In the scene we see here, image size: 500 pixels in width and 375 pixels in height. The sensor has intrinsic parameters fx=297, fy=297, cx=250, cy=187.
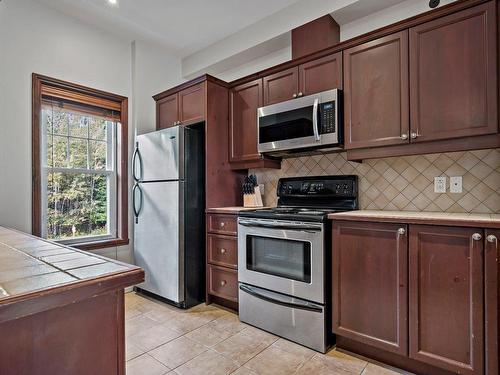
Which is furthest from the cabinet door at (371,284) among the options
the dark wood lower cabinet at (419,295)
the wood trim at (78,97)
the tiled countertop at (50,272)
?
the wood trim at (78,97)

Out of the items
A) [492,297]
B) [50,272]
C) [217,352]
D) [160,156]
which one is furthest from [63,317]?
[160,156]

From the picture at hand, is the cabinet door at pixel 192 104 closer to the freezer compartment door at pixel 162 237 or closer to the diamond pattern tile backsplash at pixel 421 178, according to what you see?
the freezer compartment door at pixel 162 237

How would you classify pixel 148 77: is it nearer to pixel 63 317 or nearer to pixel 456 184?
pixel 456 184

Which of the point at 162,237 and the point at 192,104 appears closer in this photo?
the point at 162,237

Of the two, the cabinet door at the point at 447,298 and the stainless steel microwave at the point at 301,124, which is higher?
the stainless steel microwave at the point at 301,124

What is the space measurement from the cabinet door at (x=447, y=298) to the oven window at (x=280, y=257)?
2.24 ft

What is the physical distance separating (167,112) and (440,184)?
9.14ft

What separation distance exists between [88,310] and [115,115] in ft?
10.3

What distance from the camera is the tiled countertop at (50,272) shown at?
2.01 feet

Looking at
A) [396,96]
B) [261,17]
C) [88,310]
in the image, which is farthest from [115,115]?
[88,310]

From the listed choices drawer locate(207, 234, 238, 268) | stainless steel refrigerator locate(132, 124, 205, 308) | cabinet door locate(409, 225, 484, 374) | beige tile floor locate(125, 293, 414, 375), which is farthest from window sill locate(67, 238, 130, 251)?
cabinet door locate(409, 225, 484, 374)

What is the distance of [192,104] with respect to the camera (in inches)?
122

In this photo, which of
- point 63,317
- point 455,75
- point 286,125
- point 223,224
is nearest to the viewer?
point 63,317

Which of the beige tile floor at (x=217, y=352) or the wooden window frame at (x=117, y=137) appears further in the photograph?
the wooden window frame at (x=117, y=137)
